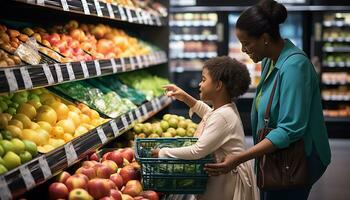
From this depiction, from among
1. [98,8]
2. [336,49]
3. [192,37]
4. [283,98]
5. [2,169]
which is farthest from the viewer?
[192,37]

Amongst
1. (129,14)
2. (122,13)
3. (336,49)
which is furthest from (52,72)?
(336,49)

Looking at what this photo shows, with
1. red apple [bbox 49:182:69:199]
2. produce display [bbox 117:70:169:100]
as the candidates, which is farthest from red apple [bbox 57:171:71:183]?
produce display [bbox 117:70:169:100]

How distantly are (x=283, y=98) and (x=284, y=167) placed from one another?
1.13 ft

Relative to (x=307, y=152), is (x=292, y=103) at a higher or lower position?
higher

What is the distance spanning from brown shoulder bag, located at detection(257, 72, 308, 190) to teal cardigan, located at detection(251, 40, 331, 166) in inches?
2.1

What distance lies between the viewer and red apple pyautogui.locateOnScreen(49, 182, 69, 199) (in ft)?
8.11

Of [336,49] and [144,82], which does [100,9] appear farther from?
[336,49]

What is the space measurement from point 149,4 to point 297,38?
192 inches

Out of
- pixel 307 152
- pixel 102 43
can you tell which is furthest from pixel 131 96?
pixel 307 152

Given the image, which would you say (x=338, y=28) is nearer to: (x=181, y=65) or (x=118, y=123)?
(x=181, y=65)

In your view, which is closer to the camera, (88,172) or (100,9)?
(88,172)

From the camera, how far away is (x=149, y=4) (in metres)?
5.98

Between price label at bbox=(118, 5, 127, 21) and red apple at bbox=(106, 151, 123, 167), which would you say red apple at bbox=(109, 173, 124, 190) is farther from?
price label at bbox=(118, 5, 127, 21)

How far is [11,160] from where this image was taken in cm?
217
